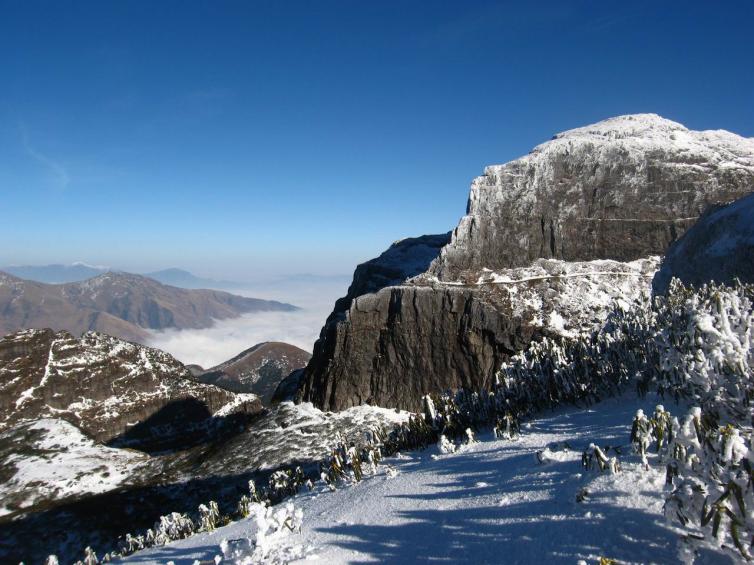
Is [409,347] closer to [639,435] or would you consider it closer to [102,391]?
[102,391]

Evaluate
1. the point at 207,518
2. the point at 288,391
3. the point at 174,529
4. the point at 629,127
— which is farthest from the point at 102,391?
the point at 629,127

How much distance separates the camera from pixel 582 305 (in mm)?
51156

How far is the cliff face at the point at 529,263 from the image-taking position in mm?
50156

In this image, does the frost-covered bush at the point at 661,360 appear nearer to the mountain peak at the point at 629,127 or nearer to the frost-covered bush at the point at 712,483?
the frost-covered bush at the point at 712,483

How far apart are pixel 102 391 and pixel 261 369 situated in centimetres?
8220

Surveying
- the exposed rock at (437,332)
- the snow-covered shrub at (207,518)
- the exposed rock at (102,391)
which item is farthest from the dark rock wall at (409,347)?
the snow-covered shrub at (207,518)

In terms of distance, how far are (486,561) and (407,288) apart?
44971 mm

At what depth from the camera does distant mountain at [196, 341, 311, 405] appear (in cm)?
12875

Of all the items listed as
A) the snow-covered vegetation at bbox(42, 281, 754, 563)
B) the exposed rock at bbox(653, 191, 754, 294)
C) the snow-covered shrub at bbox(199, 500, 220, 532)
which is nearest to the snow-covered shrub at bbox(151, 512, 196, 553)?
the snow-covered vegetation at bbox(42, 281, 754, 563)

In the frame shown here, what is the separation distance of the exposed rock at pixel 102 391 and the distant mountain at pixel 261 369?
55.3 metres

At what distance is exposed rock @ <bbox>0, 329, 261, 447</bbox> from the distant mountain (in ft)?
181

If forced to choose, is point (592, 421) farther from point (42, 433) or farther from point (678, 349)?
point (42, 433)

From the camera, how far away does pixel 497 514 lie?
907 cm

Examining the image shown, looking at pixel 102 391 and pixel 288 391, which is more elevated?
pixel 288 391
